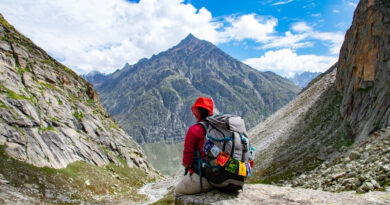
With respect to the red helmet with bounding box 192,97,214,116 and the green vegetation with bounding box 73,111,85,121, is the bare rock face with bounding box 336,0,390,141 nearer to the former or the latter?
the red helmet with bounding box 192,97,214,116

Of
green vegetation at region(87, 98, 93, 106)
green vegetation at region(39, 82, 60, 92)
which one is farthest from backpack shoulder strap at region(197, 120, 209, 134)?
green vegetation at region(87, 98, 93, 106)

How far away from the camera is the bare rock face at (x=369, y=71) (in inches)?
1281

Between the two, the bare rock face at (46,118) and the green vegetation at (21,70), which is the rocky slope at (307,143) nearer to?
the bare rock face at (46,118)

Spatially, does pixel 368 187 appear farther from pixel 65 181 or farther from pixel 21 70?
pixel 21 70

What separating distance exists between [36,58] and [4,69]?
2336 centimetres

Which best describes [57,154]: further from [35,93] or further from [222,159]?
[222,159]

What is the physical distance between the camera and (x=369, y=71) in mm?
39406

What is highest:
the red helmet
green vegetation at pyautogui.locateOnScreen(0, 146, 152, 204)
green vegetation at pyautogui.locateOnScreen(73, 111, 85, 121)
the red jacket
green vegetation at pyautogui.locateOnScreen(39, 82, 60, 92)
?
green vegetation at pyautogui.locateOnScreen(39, 82, 60, 92)

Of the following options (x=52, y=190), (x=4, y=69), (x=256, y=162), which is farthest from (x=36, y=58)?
(x=256, y=162)

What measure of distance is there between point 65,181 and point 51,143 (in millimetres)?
13182

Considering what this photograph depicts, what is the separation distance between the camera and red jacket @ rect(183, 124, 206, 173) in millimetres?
8594

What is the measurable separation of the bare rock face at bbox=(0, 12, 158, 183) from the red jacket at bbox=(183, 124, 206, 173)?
5664 cm

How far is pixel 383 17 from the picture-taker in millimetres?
40531

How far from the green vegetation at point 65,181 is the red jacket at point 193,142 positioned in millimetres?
46535
